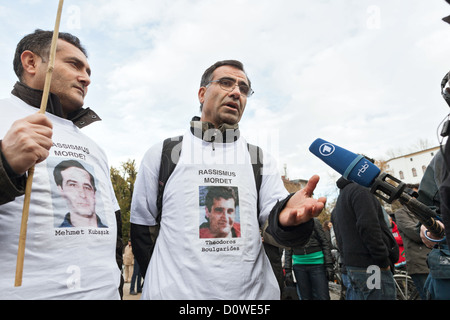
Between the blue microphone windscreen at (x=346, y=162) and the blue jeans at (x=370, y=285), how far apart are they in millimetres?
2025

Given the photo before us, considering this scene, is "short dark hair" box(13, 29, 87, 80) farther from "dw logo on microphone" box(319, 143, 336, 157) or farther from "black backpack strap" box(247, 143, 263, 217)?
"dw logo on microphone" box(319, 143, 336, 157)

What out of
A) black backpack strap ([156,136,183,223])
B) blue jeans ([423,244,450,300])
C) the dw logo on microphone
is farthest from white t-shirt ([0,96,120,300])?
blue jeans ([423,244,450,300])

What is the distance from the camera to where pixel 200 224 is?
2.06 m

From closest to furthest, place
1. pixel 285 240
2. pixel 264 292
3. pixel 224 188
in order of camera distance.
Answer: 1. pixel 285 240
2. pixel 264 292
3. pixel 224 188

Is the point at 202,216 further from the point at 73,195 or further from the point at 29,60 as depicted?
the point at 29,60


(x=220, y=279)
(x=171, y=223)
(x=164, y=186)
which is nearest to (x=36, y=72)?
(x=164, y=186)

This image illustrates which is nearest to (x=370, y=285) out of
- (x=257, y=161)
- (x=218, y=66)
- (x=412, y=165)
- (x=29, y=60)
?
(x=257, y=161)

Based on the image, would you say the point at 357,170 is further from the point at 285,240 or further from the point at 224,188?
the point at 224,188

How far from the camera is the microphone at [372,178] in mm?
1857

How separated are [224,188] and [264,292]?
0.71m

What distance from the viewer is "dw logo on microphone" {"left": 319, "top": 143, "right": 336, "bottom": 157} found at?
228 centimetres

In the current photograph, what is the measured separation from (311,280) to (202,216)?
4.28m

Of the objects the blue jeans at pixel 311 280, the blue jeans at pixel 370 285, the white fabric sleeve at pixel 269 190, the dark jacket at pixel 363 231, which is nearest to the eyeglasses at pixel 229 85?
the white fabric sleeve at pixel 269 190

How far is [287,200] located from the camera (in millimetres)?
1952
